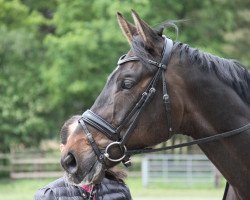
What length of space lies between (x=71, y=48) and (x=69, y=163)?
76.9 feet

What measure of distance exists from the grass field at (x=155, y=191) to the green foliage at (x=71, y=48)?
228 inches

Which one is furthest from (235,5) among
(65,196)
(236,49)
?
(65,196)

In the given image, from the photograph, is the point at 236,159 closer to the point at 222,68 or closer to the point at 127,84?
the point at 222,68

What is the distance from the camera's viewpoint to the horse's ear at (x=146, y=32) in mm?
3529

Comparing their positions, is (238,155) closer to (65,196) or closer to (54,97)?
(65,196)

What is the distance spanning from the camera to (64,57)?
27391mm

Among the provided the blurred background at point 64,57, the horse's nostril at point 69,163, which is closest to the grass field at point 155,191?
the blurred background at point 64,57

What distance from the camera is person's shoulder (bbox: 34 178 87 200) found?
167 inches

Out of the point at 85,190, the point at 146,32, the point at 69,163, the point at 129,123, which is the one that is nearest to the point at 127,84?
the point at 129,123

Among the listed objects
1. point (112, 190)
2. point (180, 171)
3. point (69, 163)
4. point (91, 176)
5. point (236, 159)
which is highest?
point (69, 163)

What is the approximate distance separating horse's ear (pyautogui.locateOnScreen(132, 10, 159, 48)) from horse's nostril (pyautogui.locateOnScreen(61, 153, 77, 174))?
2.70 ft

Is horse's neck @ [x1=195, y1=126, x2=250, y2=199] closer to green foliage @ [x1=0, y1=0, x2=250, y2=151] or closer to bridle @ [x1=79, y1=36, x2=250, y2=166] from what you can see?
bridle @ [x1=79, y1=36, x2=250, y2=166]

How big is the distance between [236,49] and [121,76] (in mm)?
24080

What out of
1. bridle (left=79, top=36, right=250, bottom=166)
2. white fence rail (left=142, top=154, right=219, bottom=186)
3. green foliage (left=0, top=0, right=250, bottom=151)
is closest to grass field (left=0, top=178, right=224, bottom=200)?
white fence rail (left=142, top=154, right=219, bottom=186)
